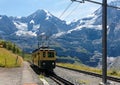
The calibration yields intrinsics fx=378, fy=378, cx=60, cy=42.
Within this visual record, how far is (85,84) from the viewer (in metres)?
35.7

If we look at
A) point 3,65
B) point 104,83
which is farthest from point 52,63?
point 104,83

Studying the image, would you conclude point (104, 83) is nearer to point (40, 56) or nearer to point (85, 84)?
point (85, 84)

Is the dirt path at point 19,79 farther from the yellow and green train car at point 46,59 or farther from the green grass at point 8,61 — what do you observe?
the green grass at point 8,61

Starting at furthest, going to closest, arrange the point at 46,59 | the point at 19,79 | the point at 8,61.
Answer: the point at 8,61
the point at 46,59
the point at 19,79

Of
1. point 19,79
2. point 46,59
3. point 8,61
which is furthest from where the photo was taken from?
point 8,61

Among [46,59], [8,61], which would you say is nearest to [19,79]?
[46,59]

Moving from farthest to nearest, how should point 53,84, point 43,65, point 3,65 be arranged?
point 3,65 < point 43,65 < point 53,84

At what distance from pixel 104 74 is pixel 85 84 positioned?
10.8 m

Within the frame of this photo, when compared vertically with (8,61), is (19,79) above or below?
below

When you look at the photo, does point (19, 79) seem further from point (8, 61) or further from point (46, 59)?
point (8, 61)

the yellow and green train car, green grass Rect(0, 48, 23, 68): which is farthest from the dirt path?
green grass Rect(0, 48, 23, 68)

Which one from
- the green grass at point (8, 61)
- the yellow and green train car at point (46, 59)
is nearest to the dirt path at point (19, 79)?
the yellow and green train car at point (46, 59)

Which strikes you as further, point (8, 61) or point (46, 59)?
point (8, 61)

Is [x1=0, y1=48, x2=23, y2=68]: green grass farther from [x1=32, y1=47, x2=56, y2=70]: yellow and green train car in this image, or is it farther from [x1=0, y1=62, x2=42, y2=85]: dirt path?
[x1=0, y1=62, x2=42, y2=85]: dirt path
